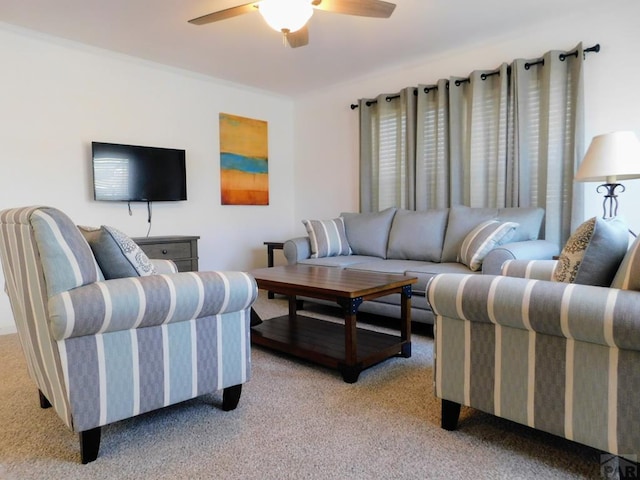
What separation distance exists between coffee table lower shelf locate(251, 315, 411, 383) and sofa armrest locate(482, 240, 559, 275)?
2.52 ft

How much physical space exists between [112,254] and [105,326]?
305mm

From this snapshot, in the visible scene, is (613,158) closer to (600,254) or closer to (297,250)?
(600,254)

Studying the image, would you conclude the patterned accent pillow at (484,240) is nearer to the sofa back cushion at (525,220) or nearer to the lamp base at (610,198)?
the sofa back cushion at (525,220)

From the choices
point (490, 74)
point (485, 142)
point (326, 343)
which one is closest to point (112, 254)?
point (326, 343)

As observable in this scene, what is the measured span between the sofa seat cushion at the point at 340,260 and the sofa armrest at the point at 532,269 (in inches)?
66.2

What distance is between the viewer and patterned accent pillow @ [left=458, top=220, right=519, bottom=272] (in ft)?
9.78

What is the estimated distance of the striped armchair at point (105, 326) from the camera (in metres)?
1.42

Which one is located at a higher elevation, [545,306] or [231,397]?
[545,306]

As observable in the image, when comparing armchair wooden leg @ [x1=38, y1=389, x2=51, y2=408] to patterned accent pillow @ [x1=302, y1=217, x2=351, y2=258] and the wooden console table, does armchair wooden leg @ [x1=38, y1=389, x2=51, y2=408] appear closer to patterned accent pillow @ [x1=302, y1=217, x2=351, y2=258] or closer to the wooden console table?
the wooden console table

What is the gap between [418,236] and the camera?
374 centimetres

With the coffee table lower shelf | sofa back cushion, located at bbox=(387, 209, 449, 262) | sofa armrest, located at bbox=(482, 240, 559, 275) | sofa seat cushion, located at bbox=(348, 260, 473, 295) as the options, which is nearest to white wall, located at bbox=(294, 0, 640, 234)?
sofa armrest, located at bbox=(482, 240, 559, 275)

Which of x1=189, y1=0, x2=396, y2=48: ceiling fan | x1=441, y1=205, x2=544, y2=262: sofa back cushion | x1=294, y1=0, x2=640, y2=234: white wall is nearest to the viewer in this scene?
x1=189, y1=0, x2=396, y2=48: ceiling fan

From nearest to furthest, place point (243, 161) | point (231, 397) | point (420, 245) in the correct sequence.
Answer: point (231, 397) → point (420, 245) → point (243, 161)

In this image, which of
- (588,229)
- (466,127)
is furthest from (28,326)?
(466,127)
